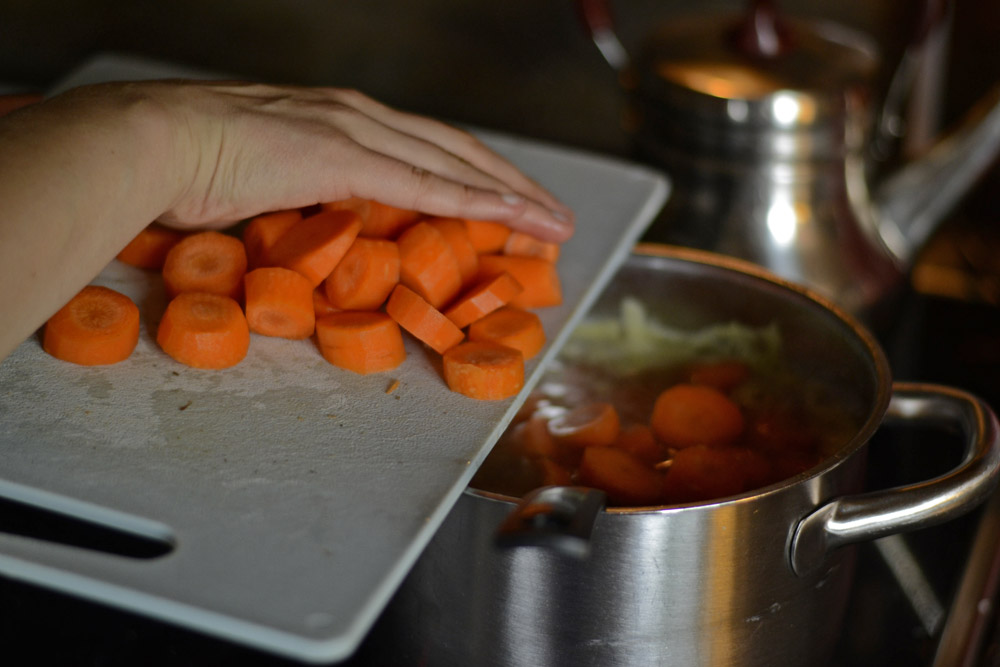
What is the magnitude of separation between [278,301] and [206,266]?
93 mm

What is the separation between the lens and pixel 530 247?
0.95 m

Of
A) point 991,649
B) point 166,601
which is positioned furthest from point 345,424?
point 991,649

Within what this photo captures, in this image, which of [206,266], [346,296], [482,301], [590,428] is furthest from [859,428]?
[206,266]

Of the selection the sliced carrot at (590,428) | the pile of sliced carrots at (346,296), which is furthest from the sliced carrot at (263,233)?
the sliced carrot at (590,428)

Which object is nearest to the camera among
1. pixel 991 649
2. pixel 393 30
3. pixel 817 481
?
pixel 817 481

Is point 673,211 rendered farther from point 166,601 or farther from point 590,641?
point 166,601

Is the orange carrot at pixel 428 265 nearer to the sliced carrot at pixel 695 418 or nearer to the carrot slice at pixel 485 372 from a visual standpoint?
the carrot slice at pixel 485 372

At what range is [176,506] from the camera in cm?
67

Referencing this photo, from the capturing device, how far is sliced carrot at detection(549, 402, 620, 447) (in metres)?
0.89

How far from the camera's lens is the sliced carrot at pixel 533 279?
89cm

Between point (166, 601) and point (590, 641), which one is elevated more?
point (166, 601)

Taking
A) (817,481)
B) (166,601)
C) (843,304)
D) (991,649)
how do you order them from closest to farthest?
(166,601) → (817,481) → (991,649) → (843,304)

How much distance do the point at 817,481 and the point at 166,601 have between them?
435 mm

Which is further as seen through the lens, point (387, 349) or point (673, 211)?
point (673, 211)
